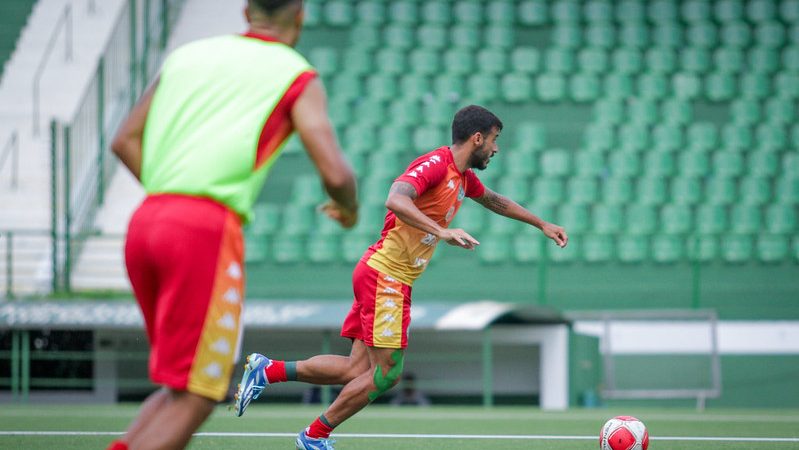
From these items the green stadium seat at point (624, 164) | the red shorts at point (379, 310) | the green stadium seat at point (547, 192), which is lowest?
the red shorts at point (379, 310)

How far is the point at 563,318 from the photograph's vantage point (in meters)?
14.4

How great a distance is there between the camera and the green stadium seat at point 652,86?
18.2 meters

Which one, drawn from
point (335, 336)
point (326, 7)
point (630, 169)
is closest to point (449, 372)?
point (335, 336)

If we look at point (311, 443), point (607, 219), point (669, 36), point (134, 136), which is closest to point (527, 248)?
point (607, 219)

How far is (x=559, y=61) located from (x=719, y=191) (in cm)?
313

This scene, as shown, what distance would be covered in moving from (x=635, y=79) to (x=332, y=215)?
599 inches

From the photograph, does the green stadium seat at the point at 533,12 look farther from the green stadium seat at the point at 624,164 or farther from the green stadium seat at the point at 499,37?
the green stadium seat at the point at 624,164

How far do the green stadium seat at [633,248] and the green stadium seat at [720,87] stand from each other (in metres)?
2.88

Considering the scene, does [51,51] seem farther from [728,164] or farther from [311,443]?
[311,443]

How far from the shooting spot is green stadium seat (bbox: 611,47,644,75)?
18.4 metres

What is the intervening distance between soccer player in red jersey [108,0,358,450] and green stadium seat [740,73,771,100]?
50.6ft

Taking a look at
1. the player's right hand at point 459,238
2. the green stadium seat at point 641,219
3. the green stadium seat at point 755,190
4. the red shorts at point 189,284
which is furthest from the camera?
the green stadium seat at point 755,190

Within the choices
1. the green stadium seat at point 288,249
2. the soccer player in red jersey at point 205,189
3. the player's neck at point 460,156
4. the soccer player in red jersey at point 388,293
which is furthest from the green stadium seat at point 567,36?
the soccer player in red jersey at point 205,189

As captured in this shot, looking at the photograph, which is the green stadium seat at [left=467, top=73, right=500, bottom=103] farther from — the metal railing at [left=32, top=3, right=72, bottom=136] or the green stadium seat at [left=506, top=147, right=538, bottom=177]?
the metal railing at [left=32, top=3, right=72, bottom=136]
